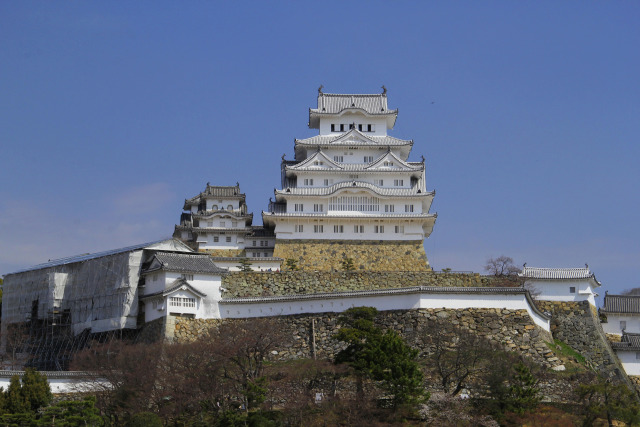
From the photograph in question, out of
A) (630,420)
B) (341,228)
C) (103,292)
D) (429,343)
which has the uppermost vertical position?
(341,228)

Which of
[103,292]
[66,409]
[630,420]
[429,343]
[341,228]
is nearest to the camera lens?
[66,409]

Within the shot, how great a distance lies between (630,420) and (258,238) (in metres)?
23.7

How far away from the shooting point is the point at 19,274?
45062mm

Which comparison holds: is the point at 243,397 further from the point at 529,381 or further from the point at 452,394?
the point at 529,381

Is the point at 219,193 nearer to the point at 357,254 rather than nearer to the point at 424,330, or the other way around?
the point at 357,254

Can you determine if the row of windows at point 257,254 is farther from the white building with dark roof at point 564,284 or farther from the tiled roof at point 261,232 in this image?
the white building with dark roof at point 564,284

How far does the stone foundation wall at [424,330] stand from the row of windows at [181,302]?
2.72 feet

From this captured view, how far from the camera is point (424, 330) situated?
36.0 metres

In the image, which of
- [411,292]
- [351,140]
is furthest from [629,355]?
[351,140]

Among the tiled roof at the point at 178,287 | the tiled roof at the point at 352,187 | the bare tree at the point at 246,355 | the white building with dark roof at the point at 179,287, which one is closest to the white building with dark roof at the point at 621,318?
the tiled roof at the point at 352,187

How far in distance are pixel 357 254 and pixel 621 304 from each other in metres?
12.8

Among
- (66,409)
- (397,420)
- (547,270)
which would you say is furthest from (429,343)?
(66,409)

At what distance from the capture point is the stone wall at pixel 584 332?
1594 inches

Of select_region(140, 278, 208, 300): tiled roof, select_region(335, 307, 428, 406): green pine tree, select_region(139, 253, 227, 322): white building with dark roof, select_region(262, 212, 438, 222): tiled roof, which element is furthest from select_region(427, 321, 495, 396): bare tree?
select_region(262, 212, 438, 222): tiled roof
